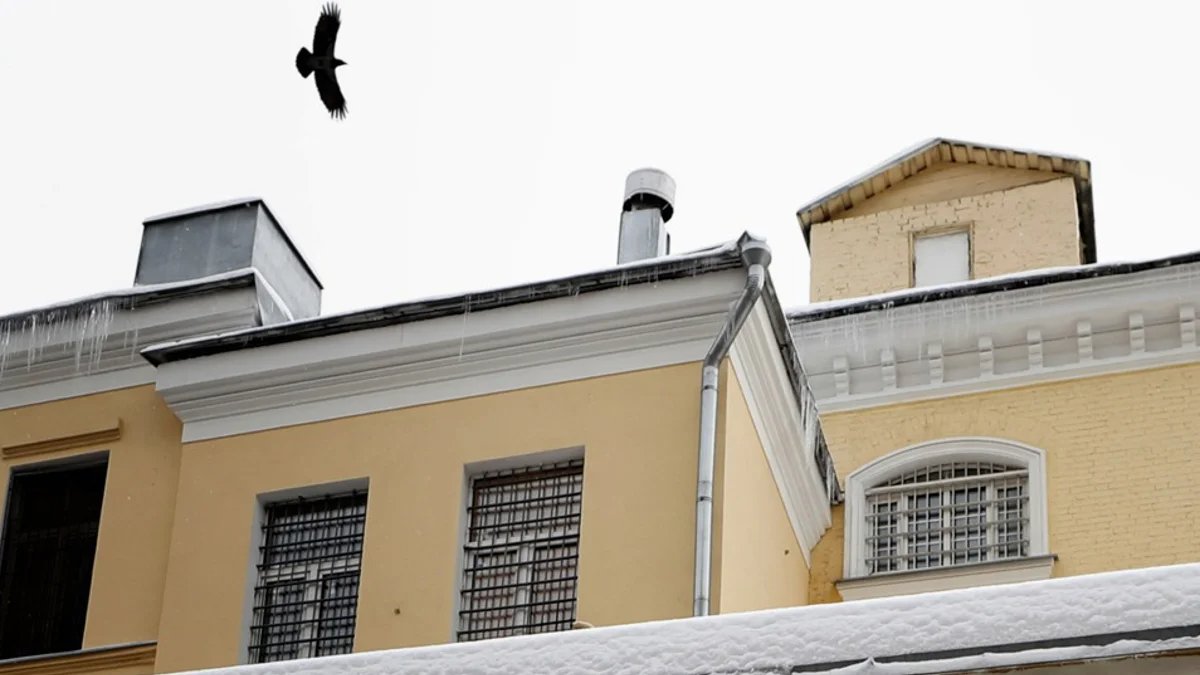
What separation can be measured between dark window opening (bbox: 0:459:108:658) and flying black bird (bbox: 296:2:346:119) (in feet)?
11.1

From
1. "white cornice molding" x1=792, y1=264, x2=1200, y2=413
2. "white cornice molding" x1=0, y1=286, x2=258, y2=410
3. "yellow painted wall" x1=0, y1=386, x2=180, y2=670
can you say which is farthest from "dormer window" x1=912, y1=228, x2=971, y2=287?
"yellow painted wall" x1=0, y1=386, x2=180, y2=670

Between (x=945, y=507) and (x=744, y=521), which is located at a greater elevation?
(x=945, y=507)

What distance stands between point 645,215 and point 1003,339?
307 centimetres

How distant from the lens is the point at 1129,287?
645 inches

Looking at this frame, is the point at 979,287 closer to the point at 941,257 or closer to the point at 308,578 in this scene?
the point at 941,257

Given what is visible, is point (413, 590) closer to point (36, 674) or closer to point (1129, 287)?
point (36, 674)

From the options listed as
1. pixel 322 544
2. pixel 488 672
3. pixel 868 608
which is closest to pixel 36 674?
pixel 322 544

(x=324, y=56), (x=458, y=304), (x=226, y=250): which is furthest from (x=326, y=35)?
(x=458, y=304)

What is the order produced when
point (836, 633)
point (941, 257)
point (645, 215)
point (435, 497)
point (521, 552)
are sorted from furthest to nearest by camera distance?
point (941, 257) < point (645, 215) < point (435, 497) < point (521, 552) < point (836, 633)

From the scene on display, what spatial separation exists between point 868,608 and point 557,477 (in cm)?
625

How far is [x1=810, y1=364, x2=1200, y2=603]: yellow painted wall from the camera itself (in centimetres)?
1606

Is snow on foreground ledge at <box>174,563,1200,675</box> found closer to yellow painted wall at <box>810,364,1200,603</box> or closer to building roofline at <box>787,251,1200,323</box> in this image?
yellow painted wall at <box>810,364,1200,603</box>

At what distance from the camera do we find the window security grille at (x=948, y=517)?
54.3ft

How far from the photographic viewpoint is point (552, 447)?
13188 millimetres
